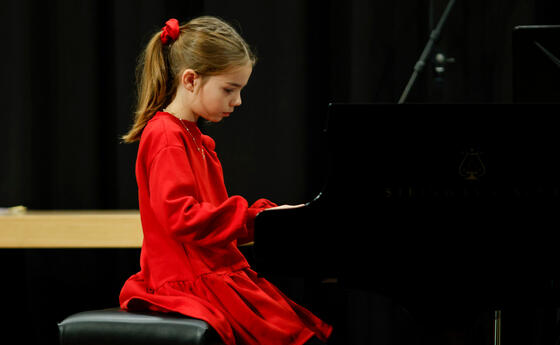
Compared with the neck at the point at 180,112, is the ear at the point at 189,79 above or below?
above

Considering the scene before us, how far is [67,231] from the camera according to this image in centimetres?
204

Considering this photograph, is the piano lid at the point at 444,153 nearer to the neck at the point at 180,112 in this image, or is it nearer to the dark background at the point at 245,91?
the neck at the point at 180,112

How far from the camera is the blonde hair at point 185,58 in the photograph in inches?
59.1

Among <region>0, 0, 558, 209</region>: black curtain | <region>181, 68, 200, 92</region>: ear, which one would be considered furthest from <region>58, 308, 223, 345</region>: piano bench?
<region>0, 0, 558, 209</region>: black curtain

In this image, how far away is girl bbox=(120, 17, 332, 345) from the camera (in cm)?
134

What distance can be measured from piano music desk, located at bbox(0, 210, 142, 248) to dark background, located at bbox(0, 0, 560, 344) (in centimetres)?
41

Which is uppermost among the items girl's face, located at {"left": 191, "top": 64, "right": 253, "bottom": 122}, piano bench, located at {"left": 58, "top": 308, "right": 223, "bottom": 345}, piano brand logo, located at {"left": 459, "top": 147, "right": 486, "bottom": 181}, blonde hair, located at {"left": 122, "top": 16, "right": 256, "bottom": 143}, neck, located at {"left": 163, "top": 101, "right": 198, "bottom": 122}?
blonde hair, located at {"left": 122, "top": 16, "right": 256, "bottom": 143}

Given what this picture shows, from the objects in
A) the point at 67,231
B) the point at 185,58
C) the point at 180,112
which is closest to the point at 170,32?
the point at 185,58

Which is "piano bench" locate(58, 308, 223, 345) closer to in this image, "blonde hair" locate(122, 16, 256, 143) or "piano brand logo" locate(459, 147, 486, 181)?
"blonde hair" locate(122, 16, 256, 143)

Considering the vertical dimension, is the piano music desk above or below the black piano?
below

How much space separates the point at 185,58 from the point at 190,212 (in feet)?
1.38

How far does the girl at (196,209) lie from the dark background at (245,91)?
86 centimetres

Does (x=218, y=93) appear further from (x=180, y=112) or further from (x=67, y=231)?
(x=67, y=231)

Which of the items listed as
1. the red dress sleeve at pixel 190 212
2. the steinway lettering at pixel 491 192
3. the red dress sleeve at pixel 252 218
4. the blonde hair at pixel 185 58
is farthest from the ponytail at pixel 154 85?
the steinway lettering at pixel 491 192
